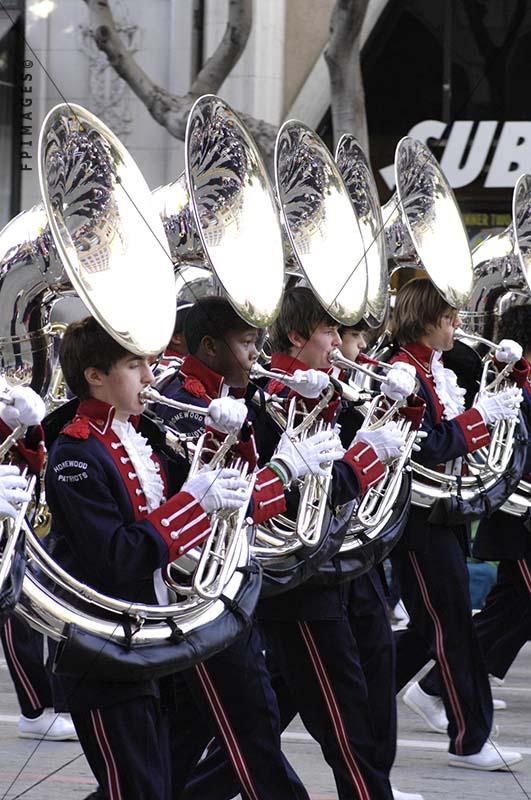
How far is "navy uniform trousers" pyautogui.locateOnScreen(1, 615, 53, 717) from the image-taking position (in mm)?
5223

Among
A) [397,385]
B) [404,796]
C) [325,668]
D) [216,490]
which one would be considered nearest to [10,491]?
[216,490]

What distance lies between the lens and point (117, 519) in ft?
10.7

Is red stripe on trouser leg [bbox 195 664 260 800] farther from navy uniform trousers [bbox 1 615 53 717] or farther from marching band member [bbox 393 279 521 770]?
navy uniform trousers [bbox 1 615 53 717]

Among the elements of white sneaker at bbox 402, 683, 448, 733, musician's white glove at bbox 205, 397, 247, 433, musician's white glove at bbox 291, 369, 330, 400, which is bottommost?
white sneaker at bbox 402, 683, 448, 733

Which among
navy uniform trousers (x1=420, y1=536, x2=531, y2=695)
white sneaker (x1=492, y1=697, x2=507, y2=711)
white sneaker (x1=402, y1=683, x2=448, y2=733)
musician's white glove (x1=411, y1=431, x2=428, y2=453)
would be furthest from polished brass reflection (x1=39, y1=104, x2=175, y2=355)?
white sneaker (x1=492, y1=697, x2=507, y2=711)


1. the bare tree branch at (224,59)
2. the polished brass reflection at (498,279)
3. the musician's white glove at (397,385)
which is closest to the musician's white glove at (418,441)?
the musician's white glove at (397,385)

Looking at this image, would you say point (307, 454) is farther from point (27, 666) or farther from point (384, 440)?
point (27, 666)

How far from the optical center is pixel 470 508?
492 cm

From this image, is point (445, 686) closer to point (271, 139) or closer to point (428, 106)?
point (271, 139)

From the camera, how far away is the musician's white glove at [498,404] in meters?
5.05

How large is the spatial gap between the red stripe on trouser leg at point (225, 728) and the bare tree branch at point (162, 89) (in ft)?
18.3

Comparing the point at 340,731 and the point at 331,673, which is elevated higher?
the point at 331,673

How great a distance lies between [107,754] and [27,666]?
2.16 metres

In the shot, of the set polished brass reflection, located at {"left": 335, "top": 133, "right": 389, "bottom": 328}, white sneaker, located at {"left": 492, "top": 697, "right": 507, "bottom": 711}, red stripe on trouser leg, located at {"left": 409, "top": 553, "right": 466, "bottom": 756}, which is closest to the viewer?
polished brass reflection, located at {"left": 335, "top": 133, "right": 389, "bottom": 328}
